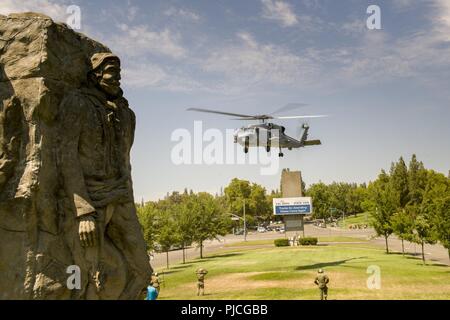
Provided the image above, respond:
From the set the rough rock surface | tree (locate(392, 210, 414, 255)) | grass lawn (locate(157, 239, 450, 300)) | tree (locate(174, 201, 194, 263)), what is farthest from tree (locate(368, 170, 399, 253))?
the rough rock surface

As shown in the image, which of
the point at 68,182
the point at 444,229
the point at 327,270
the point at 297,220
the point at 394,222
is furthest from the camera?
the point at 297,220

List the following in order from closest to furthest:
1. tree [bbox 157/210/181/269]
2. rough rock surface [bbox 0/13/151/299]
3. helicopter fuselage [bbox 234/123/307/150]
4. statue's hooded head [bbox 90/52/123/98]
→ rough rock surface [bbox 0/13/151/299], statue's hooded head [bbox 90/52/123/98], tree [bbox 157/210/181/269], helicopter fuselage [bbox 234/123/307/150]

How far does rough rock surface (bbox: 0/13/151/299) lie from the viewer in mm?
6250

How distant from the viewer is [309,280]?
24.5 meters

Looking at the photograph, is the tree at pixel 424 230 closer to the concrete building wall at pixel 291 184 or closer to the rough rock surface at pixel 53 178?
the concrete building wall at pixel 291 184

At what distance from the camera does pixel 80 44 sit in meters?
7.30

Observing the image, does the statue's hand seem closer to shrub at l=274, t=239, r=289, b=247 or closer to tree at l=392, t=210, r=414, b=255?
tree at l=392, t=210, r=414, b=255

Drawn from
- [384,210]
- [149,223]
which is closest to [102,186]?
[149,223]

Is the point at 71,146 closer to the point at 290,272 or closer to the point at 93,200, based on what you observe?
the point at 93,200

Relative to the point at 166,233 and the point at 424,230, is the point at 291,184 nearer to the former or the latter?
the point at 166,233

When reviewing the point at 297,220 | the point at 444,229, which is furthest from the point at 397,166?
the point at 444,229

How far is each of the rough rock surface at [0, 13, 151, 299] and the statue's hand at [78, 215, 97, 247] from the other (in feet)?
0.37

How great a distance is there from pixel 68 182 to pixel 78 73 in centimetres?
187
